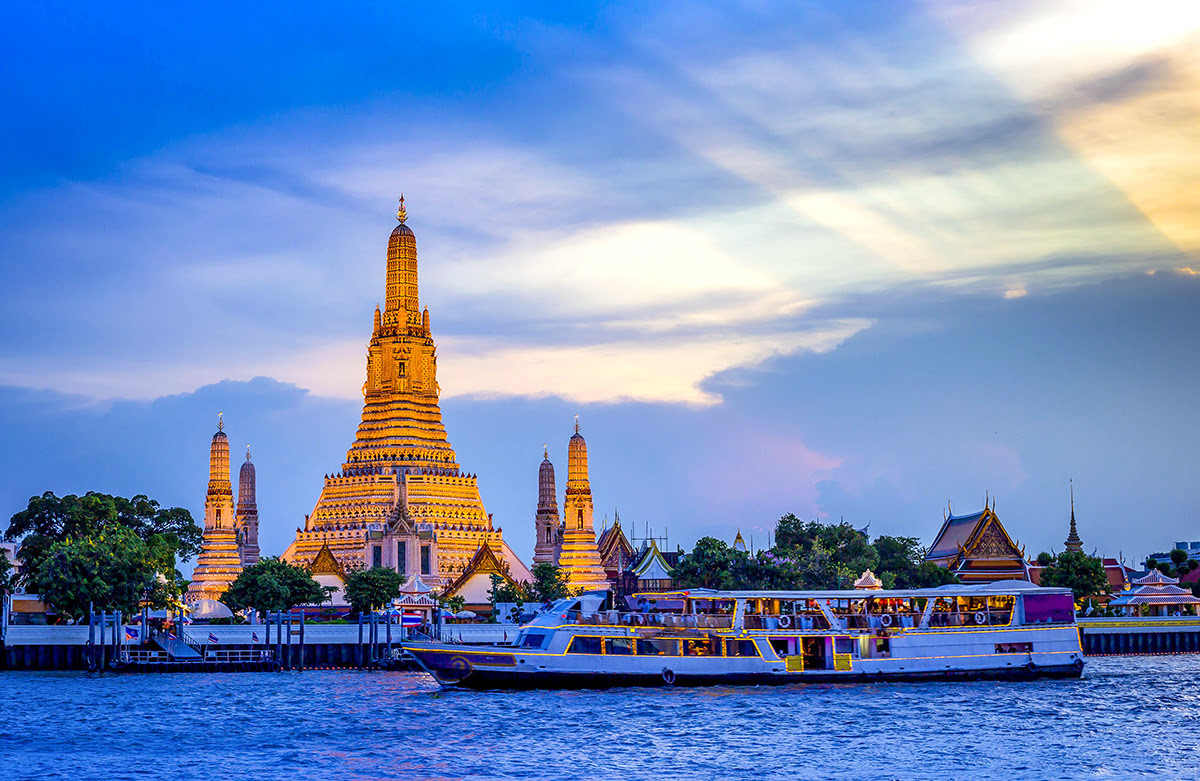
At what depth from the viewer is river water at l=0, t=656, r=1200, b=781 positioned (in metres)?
50.8

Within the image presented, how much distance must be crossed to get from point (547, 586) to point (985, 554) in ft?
123

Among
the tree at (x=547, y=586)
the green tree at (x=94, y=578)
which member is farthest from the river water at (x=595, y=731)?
the tree at (x=547, y=586)

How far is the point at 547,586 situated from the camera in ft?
356

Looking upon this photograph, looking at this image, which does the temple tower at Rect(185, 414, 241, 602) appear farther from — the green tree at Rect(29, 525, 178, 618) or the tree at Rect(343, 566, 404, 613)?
the green tree at Rect(29, 525, 178, 618)

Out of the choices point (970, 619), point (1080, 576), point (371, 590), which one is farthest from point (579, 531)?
point (970, 619)

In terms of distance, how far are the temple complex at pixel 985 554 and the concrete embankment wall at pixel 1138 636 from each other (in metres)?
19.0

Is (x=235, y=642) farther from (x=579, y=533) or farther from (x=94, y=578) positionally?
(x=579, y=533)

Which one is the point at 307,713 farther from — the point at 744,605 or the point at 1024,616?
the point at 1024,616

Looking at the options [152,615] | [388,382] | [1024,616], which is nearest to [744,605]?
[1024,616]

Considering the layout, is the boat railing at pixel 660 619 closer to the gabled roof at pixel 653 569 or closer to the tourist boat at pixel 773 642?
the tourist boat at pixel 773 642

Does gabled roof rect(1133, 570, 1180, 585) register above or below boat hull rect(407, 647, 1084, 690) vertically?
above

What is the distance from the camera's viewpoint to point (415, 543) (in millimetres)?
115312

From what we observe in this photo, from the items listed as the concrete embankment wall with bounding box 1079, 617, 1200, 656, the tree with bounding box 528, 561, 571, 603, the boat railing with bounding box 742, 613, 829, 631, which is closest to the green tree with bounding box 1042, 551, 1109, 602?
the concrete embankment wall with bounding box 1079, 617, 1200, 656

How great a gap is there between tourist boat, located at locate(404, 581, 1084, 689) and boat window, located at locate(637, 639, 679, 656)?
4 centimetres
